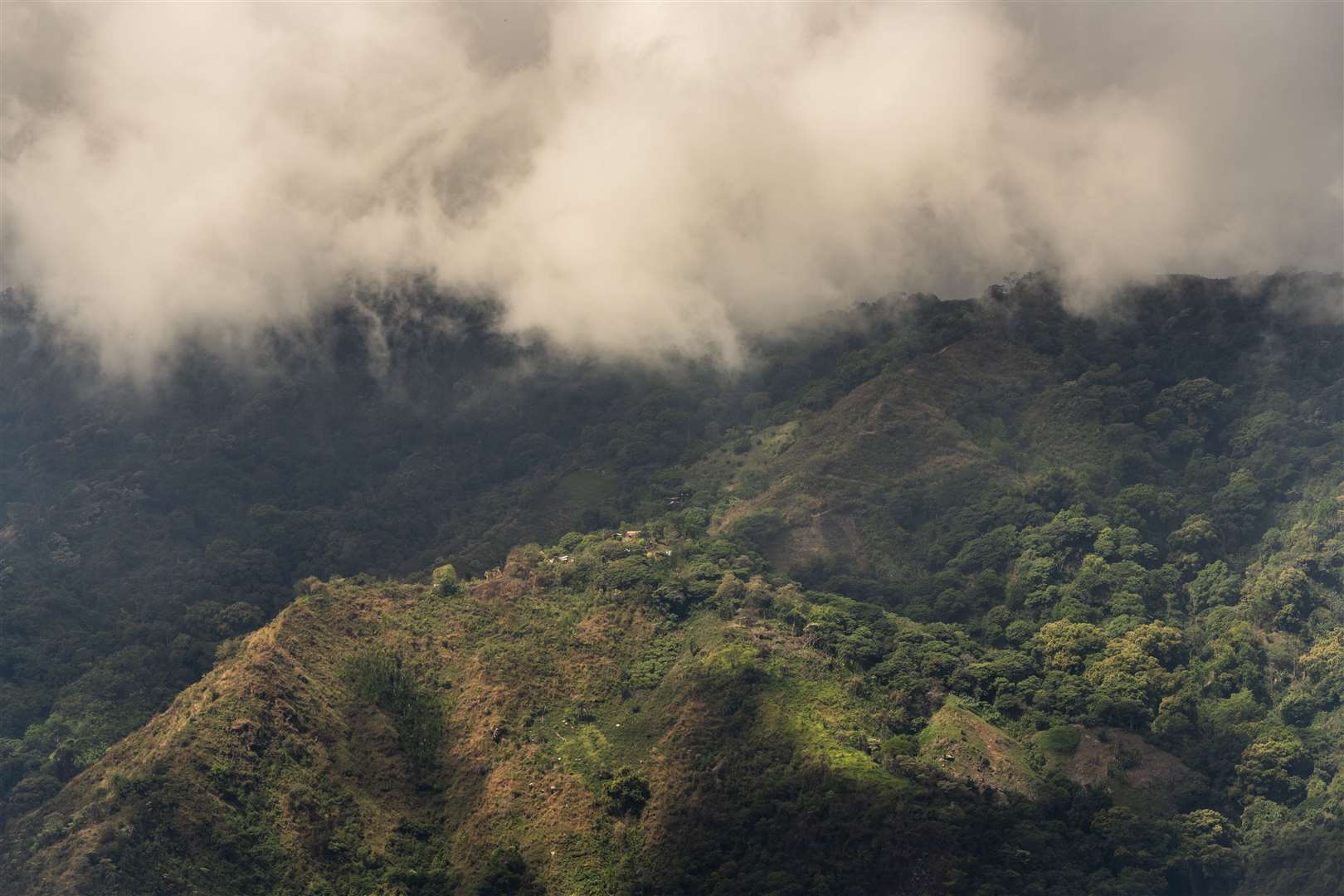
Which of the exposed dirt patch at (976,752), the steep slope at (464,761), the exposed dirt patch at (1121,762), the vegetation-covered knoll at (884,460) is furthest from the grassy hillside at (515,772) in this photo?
the vegetation-covered knoll at (884,460)

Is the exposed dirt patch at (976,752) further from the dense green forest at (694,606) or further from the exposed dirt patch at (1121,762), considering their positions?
the exposed dirt patch at (1121,762)

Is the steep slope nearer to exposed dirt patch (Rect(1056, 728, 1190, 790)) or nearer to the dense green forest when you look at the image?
the dense green forest

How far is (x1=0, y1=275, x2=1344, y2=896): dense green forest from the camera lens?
7606 centimetres

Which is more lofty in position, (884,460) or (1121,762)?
(884,460)

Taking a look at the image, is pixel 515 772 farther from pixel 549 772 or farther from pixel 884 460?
pixel 884 460

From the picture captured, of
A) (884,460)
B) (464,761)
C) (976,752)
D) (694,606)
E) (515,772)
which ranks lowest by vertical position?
(976,752)

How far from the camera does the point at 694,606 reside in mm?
92438

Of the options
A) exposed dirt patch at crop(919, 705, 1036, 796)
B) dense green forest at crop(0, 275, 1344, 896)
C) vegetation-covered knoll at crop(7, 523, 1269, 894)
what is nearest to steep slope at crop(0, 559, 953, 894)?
vegetation-covered knoll at crop(7, 523, 1269, 894)

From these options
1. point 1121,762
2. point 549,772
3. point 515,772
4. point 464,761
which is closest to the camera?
point 549,772

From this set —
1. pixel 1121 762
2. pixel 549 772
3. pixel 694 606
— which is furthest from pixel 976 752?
pixel 549 772

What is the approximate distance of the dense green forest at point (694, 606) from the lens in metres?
76.1

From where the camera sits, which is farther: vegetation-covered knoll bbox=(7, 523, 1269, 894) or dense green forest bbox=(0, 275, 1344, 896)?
dense green forest bbox=(0, 275, 1344, 896)

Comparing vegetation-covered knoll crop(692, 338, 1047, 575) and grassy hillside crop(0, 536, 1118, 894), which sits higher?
vegetation-covered knoll crop(692, 338, 1047, 575)

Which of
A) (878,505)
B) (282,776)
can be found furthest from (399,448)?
(282,776)
